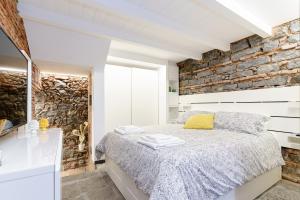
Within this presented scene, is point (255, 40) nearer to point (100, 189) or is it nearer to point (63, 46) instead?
point (63, 46)

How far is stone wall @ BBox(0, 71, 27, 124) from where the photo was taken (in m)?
1.12

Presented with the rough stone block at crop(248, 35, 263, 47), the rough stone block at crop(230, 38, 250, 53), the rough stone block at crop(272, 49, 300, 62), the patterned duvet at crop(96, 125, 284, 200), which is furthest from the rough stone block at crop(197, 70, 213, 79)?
the patterned duvet at crop(96, 125, 284, 200)

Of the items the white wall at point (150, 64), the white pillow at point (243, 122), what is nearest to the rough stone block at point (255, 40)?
the white pillow at point (243, 122)

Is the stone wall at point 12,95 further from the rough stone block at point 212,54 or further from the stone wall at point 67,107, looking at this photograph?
the rough stone block at point 212,54

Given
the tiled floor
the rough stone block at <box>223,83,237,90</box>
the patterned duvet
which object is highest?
the rough stone block at <box>223,83,237,90</box>

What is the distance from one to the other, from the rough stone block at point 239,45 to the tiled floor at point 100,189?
227cm

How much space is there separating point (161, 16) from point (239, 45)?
5.76ft

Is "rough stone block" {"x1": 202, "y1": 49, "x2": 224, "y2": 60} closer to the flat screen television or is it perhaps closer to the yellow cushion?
the yellow cushion

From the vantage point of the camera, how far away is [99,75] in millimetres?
3316

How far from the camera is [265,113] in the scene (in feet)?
9.17

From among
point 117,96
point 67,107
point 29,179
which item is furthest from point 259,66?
point 67,107

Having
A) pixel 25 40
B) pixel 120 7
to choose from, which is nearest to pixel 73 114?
pixel 25 40

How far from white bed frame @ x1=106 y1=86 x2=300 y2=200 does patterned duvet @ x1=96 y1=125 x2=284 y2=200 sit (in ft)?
0.53

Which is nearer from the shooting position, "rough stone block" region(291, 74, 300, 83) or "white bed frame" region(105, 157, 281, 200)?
"white bed frame" region(105, 157, 281, 200)
